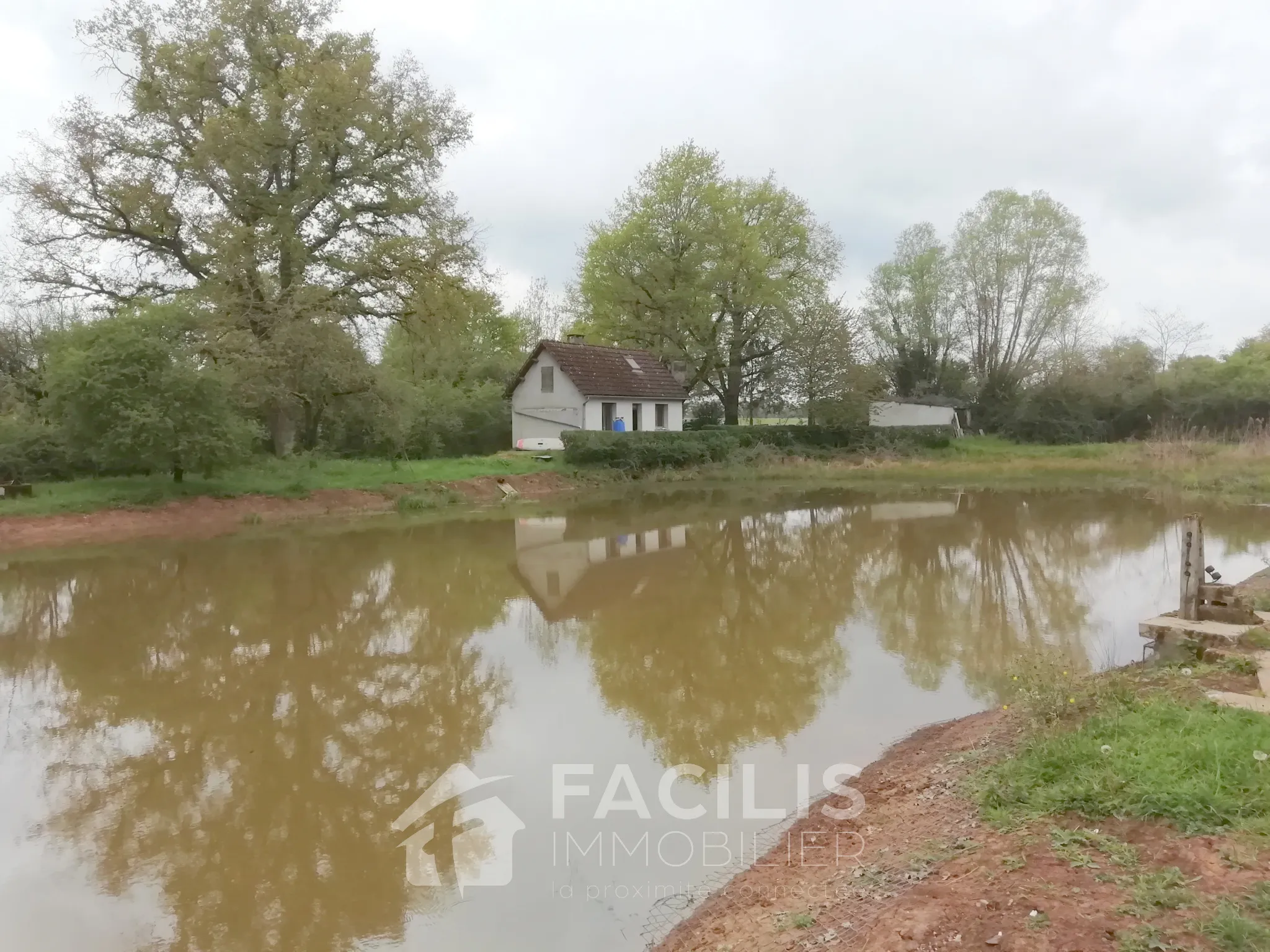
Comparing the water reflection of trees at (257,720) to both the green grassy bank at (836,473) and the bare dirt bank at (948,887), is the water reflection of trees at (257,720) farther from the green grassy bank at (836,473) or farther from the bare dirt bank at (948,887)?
the green grassy bank at (836,473)

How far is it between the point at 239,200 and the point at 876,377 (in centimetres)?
2617

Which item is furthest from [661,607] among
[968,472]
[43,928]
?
[968,472]

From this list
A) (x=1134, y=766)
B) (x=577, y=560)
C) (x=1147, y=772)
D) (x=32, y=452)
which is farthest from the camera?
(x=32, y=452)

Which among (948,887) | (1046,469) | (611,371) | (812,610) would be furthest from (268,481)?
(1046,469)

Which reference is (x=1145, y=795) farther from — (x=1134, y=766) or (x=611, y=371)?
(x=611, y=371)

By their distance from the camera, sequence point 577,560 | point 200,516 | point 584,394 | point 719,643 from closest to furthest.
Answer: point 719,643 < point 577,560 < point 200,516 < point 584,394

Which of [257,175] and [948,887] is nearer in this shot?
[948,887]

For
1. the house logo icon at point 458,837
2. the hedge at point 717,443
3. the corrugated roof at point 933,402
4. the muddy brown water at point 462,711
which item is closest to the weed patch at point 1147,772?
the muddy brown water at point 462,711

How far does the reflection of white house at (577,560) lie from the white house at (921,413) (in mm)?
23853

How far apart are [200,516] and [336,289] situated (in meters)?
7.84

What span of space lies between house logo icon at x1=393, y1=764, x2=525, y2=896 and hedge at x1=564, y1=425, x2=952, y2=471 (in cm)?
2339

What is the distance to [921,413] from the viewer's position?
4147 cm

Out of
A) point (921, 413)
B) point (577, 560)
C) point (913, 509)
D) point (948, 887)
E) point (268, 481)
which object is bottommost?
point (577, 560)

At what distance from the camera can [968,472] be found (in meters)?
33.2
